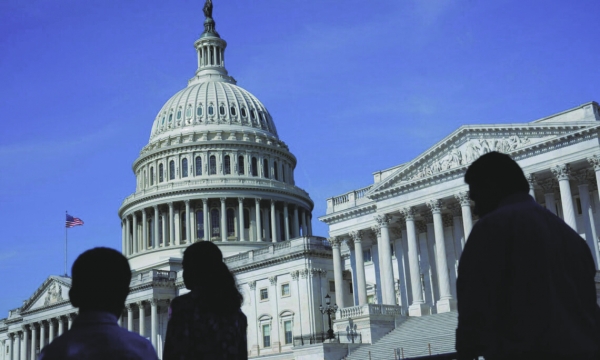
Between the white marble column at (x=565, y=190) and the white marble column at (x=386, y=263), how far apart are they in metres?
14.5

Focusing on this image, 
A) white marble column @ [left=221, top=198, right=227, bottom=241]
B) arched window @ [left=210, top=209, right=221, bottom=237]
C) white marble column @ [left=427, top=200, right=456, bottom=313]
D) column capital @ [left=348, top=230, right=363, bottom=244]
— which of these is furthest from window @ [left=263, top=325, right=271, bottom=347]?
arched window @ [left=210, top=209, right=221, bottom=237]

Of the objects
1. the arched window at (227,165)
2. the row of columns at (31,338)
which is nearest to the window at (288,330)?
the row of columns at (31,338)

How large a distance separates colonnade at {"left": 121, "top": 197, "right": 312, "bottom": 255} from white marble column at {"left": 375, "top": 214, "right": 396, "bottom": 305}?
45.3 meters

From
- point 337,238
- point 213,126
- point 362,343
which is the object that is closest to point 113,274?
point 362,343

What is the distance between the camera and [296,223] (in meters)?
114

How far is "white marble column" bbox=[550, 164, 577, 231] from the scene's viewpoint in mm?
50531

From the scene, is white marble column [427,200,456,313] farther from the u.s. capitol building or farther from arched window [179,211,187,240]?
arched window [179,211,187,240]

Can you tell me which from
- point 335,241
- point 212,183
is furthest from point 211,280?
point 212,183

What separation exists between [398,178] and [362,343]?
12.8 meters

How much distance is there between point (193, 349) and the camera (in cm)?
813

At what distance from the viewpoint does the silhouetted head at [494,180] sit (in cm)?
678

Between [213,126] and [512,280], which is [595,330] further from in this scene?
[213,126]

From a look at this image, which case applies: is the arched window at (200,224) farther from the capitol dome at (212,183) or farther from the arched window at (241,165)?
the arched window at (241,165)

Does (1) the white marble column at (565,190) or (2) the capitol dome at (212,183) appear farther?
(2) the capitol dome at (212,183)
